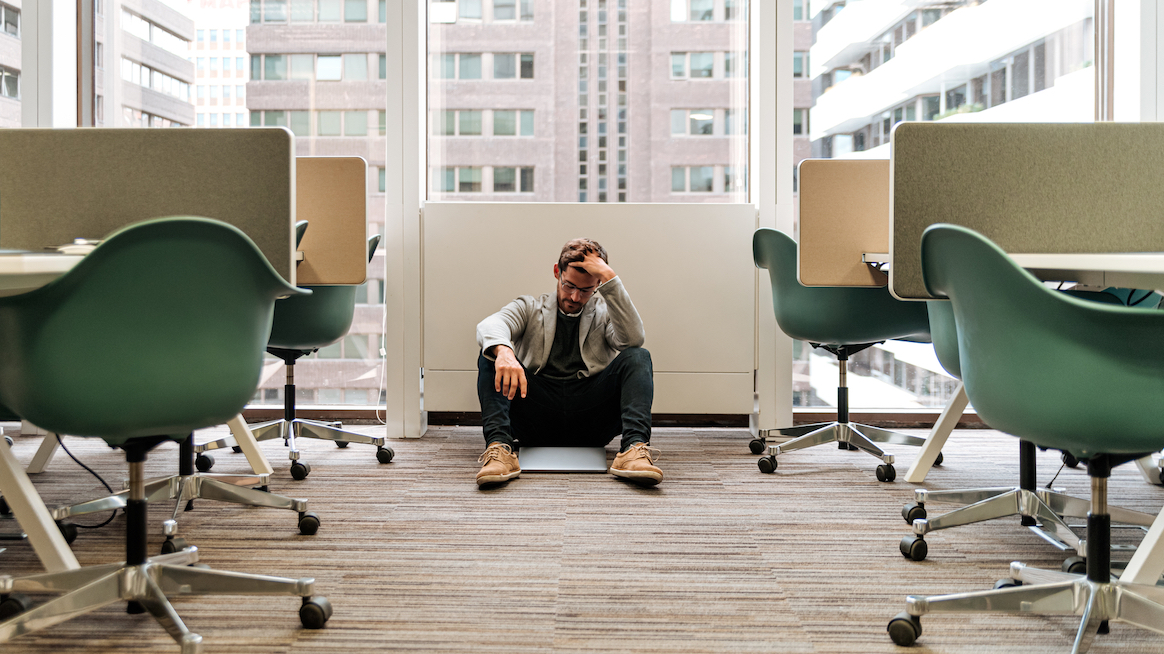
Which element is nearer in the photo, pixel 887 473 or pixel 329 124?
pixel 887 473

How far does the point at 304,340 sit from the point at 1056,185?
2.13m

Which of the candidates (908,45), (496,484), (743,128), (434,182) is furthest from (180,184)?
(908,45)

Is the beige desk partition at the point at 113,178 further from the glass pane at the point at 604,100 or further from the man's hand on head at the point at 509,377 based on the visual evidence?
the glass pane at the point at 604,100

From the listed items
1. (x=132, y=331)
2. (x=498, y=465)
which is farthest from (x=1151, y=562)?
(x=132, y=331)

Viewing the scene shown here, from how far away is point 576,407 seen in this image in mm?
2371

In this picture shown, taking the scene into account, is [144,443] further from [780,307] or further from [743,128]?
[743,128]

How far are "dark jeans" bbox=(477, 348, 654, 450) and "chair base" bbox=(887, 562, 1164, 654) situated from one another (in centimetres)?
112

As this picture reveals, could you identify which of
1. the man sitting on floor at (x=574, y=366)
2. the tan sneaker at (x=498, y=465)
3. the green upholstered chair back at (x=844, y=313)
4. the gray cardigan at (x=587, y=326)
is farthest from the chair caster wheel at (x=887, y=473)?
the tan sneaker at (x=498, y=465)

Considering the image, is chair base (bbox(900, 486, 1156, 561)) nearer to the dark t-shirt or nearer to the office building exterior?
the dark t-shirt

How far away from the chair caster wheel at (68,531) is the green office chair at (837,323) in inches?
73.5

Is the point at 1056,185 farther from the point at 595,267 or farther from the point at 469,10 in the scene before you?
the point at 469,10

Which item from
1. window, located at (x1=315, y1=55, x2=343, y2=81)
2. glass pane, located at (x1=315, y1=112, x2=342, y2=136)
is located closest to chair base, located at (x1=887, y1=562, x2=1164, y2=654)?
glass pane, located at (x1=315, y1=112, x2=342, y2=136)

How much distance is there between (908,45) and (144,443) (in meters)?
3.12

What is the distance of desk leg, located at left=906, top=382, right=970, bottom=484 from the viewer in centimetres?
209
